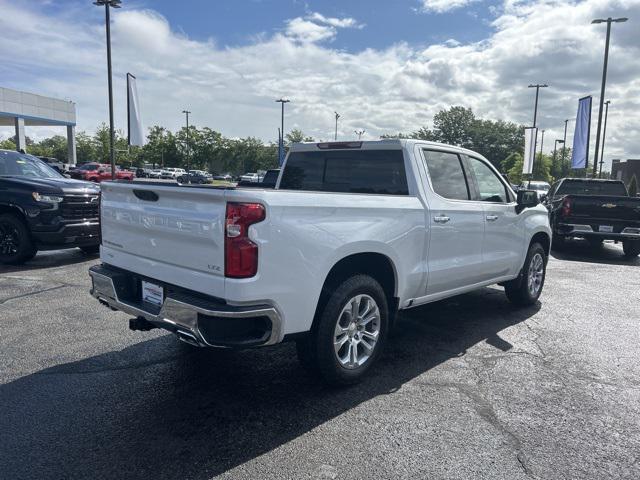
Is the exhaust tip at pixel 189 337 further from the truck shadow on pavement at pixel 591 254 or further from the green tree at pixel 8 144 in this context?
the green tree at pixel 8 144

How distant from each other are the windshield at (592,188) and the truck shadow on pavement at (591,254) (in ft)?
4.74

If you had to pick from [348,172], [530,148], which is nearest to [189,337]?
[348,172]

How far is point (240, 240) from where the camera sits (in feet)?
9.73

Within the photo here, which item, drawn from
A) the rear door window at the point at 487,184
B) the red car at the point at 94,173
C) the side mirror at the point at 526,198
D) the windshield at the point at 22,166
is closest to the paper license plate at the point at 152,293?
the rear door window at the point at 487,184

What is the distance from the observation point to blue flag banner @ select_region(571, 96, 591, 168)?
75.5 feet

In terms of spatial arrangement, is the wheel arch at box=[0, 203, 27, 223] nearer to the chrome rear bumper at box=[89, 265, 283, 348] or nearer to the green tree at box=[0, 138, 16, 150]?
the chrome rear bumper at box=[89, 265, 283, 348]

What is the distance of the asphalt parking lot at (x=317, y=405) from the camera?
2.88 m

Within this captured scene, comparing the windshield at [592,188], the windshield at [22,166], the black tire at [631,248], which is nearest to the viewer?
the windshield at [22,166]

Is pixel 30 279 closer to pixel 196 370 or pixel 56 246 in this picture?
pixel 56 246

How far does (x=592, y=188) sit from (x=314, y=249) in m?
12.0

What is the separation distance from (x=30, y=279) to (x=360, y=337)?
571 centimetres

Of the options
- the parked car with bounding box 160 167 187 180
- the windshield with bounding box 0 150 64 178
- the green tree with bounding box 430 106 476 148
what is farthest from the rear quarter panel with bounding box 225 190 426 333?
the green tree with bounding box 430 106 476 148

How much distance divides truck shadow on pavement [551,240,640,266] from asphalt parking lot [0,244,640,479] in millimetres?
5671

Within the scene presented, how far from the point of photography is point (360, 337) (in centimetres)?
396
